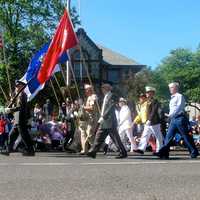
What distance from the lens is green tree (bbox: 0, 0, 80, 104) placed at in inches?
1858

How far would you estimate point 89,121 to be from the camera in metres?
16.7

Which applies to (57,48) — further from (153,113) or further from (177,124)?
(177,124)

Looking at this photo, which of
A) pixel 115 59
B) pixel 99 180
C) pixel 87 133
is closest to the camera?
pixel 99 180

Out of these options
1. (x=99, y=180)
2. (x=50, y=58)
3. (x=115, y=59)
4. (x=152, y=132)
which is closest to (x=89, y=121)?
(x=152, y=132)

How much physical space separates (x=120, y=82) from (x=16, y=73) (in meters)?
29.6

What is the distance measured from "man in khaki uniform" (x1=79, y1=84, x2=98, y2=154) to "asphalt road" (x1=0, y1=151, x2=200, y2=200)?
358cm

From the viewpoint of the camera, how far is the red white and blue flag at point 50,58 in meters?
17.3

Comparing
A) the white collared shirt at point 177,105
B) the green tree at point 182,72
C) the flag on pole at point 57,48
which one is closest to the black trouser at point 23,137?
the flag on pole at point 57,48

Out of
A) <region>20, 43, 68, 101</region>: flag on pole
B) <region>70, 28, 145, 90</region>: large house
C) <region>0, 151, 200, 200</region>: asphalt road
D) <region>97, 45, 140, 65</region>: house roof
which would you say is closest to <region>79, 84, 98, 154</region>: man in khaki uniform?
<region>20, 43, 68, 101</region>: flag on pole

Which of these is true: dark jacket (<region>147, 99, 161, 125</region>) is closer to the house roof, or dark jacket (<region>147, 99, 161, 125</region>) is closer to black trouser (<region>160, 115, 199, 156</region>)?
black trouser (<region>160, 115, 199, 156</region>)

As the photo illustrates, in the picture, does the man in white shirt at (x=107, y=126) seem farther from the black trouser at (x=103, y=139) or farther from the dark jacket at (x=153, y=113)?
the dark jacket at (x=153, y=113)

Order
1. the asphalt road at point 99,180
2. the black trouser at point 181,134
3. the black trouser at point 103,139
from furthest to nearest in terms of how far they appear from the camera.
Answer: the black trouser at point 103,139 → the black trouser at point 181,134 → the asphalt road at point 99,180

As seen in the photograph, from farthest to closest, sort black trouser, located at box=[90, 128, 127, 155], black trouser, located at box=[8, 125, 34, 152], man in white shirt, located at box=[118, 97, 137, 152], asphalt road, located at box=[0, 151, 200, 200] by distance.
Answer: man in white shirt, located at box=[118, 97, 137, 152] < black trouser, located at box=[8, 125, 34, 152] < black trouser, located at box=[90, 128, 127, 155] < asphalt road, located at box=[0, 151, 200, 200]

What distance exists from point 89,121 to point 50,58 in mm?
2090
